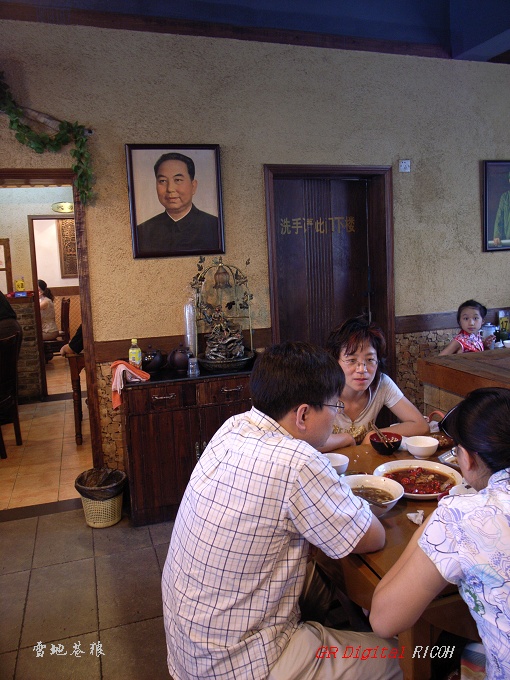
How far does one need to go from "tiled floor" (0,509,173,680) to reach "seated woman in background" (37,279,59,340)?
16.4 feet

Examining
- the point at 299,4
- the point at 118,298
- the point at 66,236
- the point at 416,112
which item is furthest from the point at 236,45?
the point at 66,236

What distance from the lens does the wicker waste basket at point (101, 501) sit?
3.18 meters

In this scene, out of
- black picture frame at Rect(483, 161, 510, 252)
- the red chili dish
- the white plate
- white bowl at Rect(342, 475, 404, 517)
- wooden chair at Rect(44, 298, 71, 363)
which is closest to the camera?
white bowl at Rect(342, 475, 404, 517)

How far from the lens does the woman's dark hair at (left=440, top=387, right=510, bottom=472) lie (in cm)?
110

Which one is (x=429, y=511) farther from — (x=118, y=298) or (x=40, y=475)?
(x=40, y=475)

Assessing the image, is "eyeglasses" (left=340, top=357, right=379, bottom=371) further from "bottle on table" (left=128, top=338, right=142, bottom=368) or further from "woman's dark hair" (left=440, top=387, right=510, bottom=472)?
"bottle on table" (left=128, top=338, right=142, bottom=368)

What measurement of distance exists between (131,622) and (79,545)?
809mm

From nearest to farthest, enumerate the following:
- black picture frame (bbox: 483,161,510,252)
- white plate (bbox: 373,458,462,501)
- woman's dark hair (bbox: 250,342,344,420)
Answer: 1. woman's dark hair (bbox: 250,342,344,420)
2. white plate (bbox: 373,458,462,501)
3. black picture frame (bbox: 483,161,510,252)

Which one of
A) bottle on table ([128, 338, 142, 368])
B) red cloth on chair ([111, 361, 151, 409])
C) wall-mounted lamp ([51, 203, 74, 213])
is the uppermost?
wall-mounted lamp ([51, 203, 74, 213])

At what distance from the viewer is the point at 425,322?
4316 millimetres

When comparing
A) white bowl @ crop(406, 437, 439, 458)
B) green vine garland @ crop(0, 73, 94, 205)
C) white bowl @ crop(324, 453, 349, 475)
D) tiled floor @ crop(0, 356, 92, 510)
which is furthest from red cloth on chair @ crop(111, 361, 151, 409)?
white bowl @ crop(406, 437, 439, 458)

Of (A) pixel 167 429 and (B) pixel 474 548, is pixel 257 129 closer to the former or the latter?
(A) pixel 167 429

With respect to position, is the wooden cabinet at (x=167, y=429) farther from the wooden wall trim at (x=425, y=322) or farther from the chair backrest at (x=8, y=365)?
the chair backrest at (x=8, y=365)

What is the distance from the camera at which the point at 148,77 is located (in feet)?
11.5
